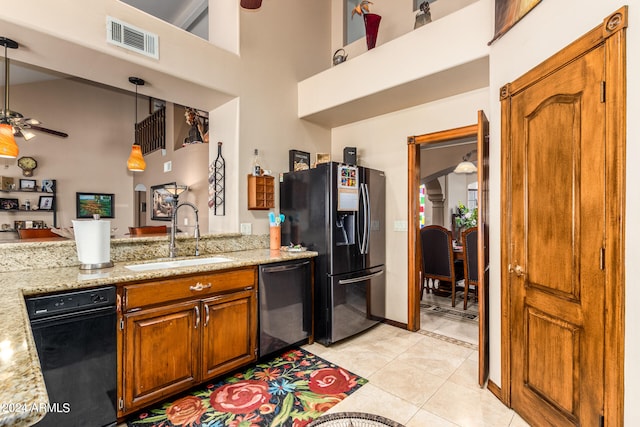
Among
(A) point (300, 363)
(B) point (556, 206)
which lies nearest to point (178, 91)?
(A) point (300, 363)

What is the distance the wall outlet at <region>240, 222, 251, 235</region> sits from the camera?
3.11 m

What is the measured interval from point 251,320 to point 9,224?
5.76m

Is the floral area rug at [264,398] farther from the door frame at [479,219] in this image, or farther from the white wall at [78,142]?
the white wall at [78,142]

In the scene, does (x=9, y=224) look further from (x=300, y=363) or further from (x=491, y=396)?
(x=491, y=396)

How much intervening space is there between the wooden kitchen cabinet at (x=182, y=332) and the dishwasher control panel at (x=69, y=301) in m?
0.09

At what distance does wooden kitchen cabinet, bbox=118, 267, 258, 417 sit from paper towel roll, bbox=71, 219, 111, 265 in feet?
1.41

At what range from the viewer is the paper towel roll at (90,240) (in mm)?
1997

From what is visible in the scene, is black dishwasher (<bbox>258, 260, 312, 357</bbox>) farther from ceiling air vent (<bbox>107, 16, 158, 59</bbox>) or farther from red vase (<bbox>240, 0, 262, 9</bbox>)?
red vase (<bbox>240, 0, 262, 9</bbox>)

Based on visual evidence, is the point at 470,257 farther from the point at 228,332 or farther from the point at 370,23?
the point at 228,332

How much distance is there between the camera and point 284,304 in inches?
106

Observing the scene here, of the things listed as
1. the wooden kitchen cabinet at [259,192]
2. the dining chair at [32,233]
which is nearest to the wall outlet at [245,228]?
the wooden kitchen cabinet at [259,192]

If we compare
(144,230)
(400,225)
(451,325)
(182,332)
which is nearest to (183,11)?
(144,230)

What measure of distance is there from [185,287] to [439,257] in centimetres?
360

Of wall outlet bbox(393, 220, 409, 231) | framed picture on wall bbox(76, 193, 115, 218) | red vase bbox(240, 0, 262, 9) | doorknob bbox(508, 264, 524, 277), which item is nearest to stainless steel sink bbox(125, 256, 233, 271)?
wall outlet bbox(393, 220, 409, 231)
